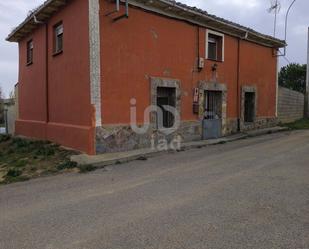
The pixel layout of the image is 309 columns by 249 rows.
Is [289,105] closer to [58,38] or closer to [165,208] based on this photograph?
[58,38]

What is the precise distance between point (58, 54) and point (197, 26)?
17.6 feet

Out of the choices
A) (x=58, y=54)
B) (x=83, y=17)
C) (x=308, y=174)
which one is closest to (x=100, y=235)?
(x=308, y=174)

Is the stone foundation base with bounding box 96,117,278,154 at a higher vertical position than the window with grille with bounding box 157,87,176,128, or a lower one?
Answer: lower

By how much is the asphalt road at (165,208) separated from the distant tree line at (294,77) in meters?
26.7

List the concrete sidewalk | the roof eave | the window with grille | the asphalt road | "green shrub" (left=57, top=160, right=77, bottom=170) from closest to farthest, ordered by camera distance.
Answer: the asphalt road
"green shrub" (left=57, top=160, right=77, bottom=170)
the concrete sidewalk
the roof eave
the window with grille

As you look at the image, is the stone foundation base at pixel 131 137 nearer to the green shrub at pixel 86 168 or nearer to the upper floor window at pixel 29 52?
the green shrub at pixel 86 168

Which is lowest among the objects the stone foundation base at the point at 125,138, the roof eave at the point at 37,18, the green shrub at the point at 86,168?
the green shrub at the point at 86,168

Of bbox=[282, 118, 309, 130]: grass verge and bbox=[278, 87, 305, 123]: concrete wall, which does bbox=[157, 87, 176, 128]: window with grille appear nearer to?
bbox=[282, 118, 309, 130]: grass verge

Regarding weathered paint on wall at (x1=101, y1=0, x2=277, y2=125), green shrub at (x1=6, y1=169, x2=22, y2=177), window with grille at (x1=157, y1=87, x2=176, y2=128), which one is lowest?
green shrub at (x1=6, y1=169, x2=22, y2=177)

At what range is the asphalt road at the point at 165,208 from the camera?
3648mm

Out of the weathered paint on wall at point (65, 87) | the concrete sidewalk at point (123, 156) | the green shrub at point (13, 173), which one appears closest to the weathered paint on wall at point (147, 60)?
the weathered paint on wall at point (65, 87)

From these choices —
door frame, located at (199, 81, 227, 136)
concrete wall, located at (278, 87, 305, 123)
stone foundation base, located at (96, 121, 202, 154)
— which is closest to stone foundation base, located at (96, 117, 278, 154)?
stone foundation base, located at (96, 121, 202, 154)

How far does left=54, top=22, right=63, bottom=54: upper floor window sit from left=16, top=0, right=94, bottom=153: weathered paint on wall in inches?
6.8

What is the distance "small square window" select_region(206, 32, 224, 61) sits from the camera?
13.3 metres
